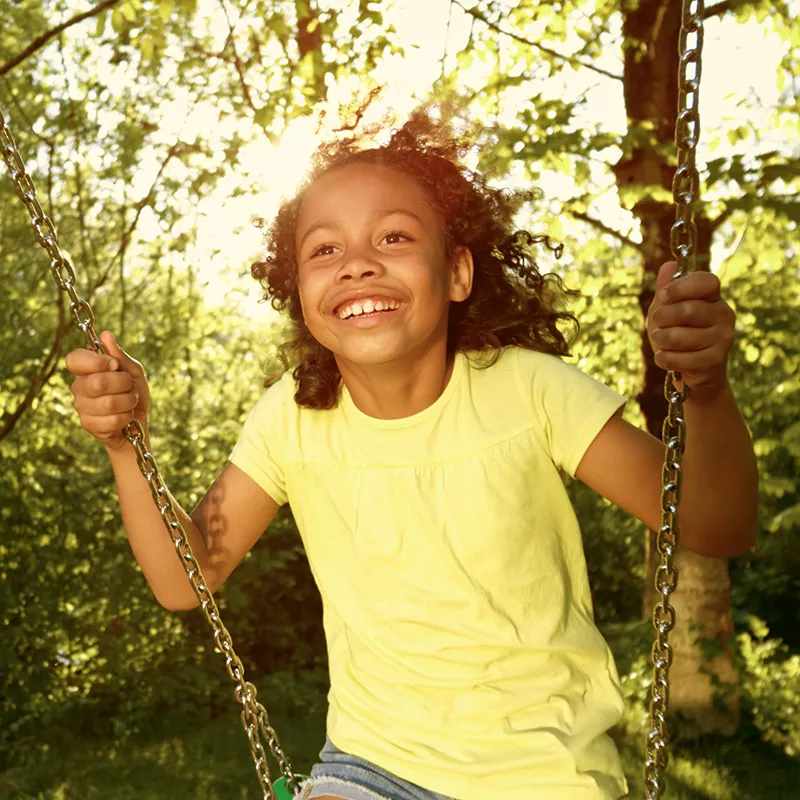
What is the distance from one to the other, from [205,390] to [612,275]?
6.63m

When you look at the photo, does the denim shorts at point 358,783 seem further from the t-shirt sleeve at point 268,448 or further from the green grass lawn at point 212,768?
the green grass lawn at point 212,768

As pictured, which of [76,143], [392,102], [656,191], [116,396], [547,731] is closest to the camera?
[547,731]

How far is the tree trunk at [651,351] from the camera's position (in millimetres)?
5879

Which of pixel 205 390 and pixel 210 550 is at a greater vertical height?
pixel 205 390

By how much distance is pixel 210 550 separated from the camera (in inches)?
96.3

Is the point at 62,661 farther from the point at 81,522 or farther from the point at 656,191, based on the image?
the point at 656,191

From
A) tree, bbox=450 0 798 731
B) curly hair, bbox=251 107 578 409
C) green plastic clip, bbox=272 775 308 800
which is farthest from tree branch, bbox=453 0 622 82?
green plastic clip, bbox=272 775 308 800

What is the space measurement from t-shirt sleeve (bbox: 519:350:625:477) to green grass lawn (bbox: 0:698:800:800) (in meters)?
3.66

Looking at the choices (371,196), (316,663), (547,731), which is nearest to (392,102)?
(371,196)

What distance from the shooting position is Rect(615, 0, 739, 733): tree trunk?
588 centimetres

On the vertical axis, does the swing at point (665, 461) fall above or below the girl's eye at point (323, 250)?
below

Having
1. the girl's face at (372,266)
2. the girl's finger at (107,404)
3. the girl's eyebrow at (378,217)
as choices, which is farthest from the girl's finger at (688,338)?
the girl's finger at (107,404)

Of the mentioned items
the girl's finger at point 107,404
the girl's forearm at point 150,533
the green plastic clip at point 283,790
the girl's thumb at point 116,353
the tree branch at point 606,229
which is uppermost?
the tree branch at point 606,229

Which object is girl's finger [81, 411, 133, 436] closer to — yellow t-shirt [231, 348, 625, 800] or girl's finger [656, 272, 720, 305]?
yellow t-shirt [231, 348, 625, 800]
